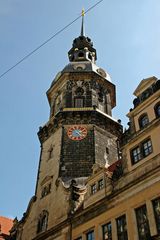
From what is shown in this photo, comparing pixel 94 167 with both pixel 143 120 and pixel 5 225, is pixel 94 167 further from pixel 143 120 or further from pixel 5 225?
pixel 5 225

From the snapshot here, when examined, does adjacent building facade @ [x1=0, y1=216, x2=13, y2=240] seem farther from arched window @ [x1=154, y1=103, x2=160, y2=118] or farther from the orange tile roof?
arched window @ [x1=154, y1=103, x2=160, y2=118]

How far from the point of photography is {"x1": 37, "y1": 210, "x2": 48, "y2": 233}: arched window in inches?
847

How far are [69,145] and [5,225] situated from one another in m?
13.5

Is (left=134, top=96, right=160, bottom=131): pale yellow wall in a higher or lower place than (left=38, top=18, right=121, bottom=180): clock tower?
lower

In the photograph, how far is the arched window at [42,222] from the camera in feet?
70.6

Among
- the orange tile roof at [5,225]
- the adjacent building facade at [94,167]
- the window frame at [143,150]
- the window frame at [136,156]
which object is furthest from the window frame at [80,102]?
the orange tile roof at [5,225]

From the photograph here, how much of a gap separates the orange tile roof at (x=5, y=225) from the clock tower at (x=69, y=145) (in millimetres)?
7417

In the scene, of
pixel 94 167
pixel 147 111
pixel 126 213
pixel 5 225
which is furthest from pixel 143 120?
pixel 5 225

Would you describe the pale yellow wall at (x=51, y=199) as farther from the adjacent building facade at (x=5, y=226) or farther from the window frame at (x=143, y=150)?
the adjacent building facade at (x=5, y=226)

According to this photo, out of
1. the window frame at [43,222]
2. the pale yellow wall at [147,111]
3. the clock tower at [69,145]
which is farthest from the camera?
the window frame at [43,222]

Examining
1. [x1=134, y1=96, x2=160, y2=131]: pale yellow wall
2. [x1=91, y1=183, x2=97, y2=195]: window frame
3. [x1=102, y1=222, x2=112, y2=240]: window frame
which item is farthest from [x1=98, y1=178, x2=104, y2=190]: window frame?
[x1=134, y1=96, x2=160, y2=131]: pale yellow wall

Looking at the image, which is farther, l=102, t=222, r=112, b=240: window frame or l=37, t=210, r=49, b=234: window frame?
l=37, t=210, r=49, b=234: window frame

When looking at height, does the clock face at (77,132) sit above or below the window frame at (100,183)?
above

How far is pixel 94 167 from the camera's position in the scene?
20.0 meters
